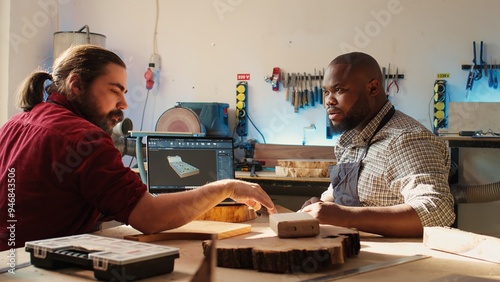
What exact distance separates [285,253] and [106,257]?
14.7 inches

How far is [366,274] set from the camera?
1.16 m

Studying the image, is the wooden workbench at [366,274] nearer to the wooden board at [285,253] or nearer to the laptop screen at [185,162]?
the wooden board at [285,253]

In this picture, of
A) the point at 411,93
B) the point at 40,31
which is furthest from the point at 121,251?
the point at 40,31

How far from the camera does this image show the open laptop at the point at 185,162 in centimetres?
226

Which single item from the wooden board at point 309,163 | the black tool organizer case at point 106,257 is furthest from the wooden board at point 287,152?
the black tool organizer case at point 106,257

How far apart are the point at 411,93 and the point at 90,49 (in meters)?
2.81

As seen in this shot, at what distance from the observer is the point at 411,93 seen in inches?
158

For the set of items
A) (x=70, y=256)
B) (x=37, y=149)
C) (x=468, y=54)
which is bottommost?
(x=70, y=256)

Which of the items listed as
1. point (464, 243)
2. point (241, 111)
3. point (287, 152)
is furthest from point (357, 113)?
point (241, 111)

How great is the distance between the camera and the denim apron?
2146 millimetres

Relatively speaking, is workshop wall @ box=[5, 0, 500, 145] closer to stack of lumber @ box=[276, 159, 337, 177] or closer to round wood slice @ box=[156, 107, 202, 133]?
round wood slice @ box=[156, 107, 202, 133]

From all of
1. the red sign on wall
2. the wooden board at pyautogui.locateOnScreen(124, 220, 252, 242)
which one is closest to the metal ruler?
the wooden board at pyautogui.locateOnScreen(124, 220, 252, 242)

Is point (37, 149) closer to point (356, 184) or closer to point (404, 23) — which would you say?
point (356, 184)

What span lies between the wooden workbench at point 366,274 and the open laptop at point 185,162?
0.80 meters
